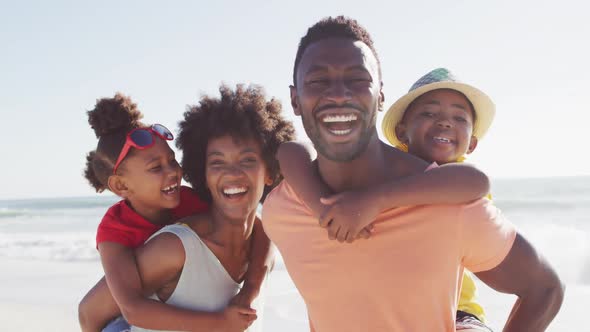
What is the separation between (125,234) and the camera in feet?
10.2

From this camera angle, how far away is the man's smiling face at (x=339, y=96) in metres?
2.13

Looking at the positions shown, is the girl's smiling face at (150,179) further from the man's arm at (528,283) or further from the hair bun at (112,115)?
the man's arm at (528,283)

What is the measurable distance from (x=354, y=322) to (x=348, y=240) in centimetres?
31

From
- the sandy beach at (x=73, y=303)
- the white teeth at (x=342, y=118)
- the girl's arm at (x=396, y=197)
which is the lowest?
the sandy beach at (x=73, y=303)

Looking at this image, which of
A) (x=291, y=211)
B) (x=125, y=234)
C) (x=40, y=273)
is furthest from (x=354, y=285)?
(x=40, y=273)

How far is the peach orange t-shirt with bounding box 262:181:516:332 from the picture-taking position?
1.95 m

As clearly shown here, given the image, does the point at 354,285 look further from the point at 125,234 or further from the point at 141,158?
the point at 141,158

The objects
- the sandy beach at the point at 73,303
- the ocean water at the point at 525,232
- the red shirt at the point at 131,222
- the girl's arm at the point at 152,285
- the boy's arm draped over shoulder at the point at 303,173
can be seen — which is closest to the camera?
the boy's arm draped over shoulder at the point at 303,173

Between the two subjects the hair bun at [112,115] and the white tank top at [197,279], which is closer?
the white tank top at [197,279]

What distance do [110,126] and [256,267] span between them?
4.14 ft

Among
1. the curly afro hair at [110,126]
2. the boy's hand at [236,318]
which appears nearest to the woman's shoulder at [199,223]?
the boy's hand at [236,318]

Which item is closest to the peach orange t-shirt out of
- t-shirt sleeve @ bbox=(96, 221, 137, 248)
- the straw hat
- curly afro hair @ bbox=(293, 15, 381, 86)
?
curly afro hair @ bbox=(293, 15, 381, 86)

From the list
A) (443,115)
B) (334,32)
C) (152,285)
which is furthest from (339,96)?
(152,285)

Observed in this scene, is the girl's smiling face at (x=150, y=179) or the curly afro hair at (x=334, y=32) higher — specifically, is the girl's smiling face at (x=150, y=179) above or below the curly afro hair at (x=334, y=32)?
below
